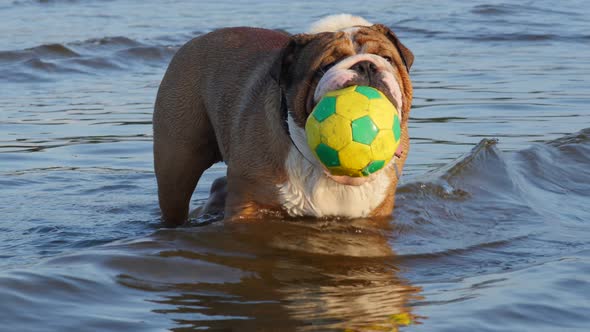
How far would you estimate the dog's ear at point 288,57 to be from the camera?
5.87m

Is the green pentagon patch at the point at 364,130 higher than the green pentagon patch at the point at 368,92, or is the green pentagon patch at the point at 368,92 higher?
the green pentagon patch at the point at 368,92

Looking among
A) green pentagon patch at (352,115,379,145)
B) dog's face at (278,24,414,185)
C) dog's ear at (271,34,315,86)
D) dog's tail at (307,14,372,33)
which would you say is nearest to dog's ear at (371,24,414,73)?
dog's face at (278,24,414,185)

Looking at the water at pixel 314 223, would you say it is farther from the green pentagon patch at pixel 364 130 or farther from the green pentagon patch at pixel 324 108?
the green pentagon patch at pixel 324 108

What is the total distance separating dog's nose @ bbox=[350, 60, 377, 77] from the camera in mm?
5512

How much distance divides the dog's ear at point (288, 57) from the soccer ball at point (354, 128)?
0.48m

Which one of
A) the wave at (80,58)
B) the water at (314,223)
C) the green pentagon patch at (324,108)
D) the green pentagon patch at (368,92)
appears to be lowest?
the wave at (80,58)

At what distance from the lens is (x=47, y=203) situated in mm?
8125

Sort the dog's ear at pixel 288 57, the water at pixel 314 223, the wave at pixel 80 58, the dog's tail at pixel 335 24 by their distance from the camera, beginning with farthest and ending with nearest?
1. the wave at pixel 80 58
2. the dog's tail at pixel 335 24
3. the dog's ear at pixel 288 57
4. the water at pixel 314 223

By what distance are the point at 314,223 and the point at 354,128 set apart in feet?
3.40

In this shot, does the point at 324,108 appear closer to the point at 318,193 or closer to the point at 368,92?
the point at 368,92

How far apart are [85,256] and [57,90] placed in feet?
23.6

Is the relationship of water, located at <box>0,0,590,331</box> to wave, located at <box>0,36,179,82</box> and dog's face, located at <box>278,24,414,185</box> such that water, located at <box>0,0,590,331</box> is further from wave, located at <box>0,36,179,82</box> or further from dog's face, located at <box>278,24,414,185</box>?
dog's face, located at <box>278,24,414,185</box>

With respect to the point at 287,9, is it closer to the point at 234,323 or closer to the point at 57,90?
the point at 57,90

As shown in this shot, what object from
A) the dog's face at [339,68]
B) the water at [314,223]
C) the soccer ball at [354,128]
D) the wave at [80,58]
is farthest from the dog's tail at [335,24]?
the wave at [80,58]
